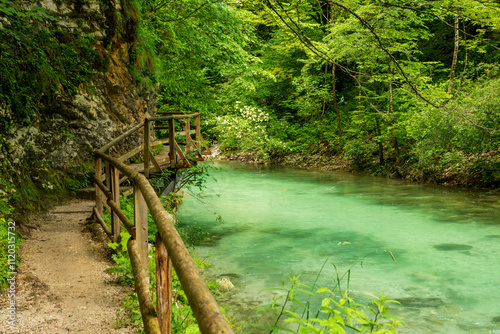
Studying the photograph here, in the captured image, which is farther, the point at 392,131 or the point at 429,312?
the point at 392,131

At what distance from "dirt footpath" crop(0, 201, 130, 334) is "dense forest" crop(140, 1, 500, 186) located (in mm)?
3265

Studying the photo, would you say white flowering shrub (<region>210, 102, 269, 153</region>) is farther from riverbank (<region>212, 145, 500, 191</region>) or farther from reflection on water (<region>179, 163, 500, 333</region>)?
reflection on water (<region>179, 163, 500, 333</region>)

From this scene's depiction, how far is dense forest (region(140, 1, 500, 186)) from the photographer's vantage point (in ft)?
25.8

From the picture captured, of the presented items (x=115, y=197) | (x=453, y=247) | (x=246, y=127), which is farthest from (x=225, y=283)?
(x=246, y=127)

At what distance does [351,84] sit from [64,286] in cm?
2304

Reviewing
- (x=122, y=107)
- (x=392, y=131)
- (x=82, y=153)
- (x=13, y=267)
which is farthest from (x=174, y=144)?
(x=392, y=131)

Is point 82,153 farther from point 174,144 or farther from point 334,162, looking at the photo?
point 334,162

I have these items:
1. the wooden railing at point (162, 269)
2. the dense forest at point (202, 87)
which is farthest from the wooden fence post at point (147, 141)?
the wooden railing at point (162, 269)

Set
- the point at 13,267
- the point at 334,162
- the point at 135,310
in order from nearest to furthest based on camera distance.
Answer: the point at 135,310
the point at 13,267
the point at 334,162

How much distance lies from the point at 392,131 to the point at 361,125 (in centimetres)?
253

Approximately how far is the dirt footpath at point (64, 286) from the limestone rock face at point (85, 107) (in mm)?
1934

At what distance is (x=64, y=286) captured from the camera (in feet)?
→ 12.0

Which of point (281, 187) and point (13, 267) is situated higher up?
point (13, 267)

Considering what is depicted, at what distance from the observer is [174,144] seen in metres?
7.51
